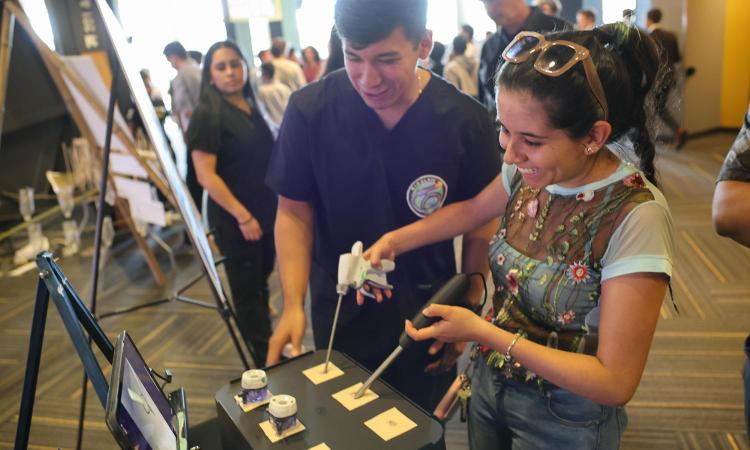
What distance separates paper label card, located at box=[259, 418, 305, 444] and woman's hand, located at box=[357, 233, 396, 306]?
373 millimetres

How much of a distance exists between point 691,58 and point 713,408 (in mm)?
4939

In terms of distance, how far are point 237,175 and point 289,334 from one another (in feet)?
4.80

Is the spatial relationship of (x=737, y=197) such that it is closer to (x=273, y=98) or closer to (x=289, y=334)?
(x=289, y=334)

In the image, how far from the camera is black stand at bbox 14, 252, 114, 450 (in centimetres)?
81

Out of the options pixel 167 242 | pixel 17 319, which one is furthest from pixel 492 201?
pixel 167 242

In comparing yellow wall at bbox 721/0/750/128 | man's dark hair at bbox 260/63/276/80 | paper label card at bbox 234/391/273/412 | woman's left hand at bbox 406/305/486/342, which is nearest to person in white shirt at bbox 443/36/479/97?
man's dark hair at bbox 260/63/276/80

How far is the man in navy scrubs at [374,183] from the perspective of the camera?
123cm

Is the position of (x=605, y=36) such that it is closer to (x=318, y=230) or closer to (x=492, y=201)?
(x=492, y=201)

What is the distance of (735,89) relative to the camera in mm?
6227

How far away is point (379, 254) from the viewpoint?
1144 mm

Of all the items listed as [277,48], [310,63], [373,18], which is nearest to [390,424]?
[373,18]

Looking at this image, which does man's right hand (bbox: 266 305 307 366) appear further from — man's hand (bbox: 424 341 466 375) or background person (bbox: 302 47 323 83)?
background person (bbox: 302 47 323 83)

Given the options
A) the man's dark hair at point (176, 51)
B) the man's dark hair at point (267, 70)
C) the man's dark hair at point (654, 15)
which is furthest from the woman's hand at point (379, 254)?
the man's dark hair at point (654, 15)

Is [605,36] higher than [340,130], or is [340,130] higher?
[605,36]
